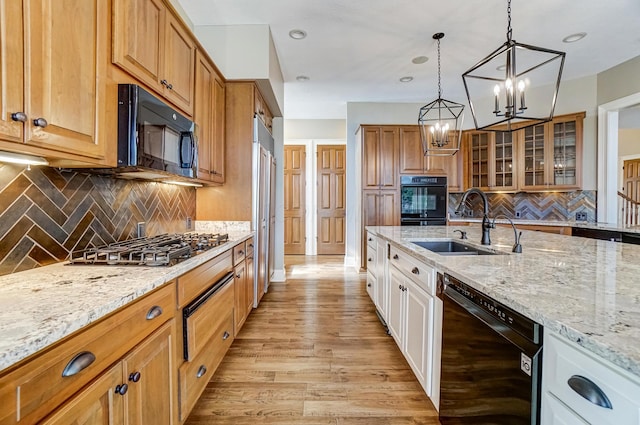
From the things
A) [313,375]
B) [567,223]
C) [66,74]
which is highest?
[66,74]

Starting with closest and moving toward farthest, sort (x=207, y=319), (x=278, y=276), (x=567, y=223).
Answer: (x=207, y=319)
(x=567, y=223)
(x=278, y=276)

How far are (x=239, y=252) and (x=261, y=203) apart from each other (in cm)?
81

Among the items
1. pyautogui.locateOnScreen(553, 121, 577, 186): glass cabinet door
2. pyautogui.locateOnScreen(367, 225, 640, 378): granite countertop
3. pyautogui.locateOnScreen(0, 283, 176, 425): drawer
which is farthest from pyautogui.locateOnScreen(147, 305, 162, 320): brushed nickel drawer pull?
pyautogui.locateOnScreen(553, 121, 577, 186): glass cabinet door

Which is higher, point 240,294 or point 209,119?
point 209,119

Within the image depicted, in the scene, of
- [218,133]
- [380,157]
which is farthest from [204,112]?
[380,157]

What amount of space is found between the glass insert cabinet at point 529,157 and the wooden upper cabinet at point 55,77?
16.5 ft

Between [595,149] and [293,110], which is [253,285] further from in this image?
[595,149]

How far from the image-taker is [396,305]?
7.08 feet

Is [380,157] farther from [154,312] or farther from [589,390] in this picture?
[589,390]

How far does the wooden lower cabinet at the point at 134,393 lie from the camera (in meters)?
0.78

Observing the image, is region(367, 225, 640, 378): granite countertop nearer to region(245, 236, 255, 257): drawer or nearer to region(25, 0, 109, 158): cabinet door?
region(245, 236, 255, 257): drawer

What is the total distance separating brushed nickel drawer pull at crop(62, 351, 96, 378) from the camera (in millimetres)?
738

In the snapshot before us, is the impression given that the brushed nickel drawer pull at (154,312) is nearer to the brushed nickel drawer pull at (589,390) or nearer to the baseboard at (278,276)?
the brushed nickel drawer pull at (589,390)

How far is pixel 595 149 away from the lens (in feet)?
13.1
